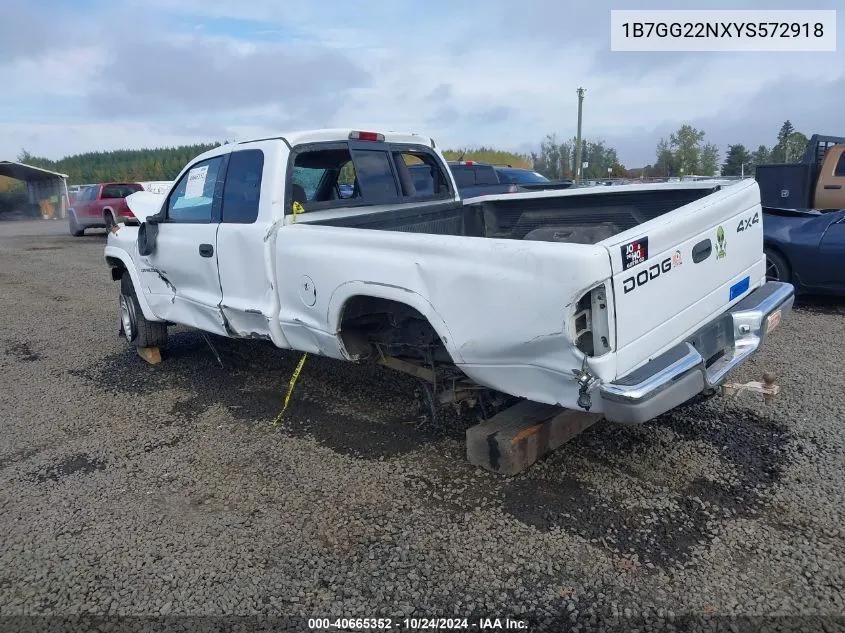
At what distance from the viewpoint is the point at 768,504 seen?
3213 millimetres

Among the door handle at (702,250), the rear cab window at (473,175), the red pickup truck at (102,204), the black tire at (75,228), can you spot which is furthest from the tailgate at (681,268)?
the black tire at (75,228)

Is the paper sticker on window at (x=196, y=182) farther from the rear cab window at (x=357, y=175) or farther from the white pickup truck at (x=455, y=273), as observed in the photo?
the rear cab window at (x=357, y=175)

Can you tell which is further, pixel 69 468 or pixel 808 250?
pixel 808 250

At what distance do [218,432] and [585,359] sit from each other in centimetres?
268

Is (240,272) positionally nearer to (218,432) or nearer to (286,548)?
(218,432)

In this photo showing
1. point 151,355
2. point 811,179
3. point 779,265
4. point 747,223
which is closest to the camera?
point 747,223

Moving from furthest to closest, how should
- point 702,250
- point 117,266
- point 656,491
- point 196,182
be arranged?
1. point 117,266
2. point 196,182
3. point 656,491
4. point 702,250

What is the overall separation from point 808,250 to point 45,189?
40.3 m

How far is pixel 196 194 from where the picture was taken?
4.95 metres

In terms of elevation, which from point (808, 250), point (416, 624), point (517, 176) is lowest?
point (416, 624)

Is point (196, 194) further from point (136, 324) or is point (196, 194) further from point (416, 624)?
point (416, 624)

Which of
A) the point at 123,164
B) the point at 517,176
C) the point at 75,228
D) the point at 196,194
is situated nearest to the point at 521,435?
the point at 196,194

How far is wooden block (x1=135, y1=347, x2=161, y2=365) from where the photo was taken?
5.93 m

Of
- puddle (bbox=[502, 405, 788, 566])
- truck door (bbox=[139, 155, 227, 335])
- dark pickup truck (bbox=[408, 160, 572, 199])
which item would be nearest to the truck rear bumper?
puddle (bbox=[502, 405, 788, 566])
